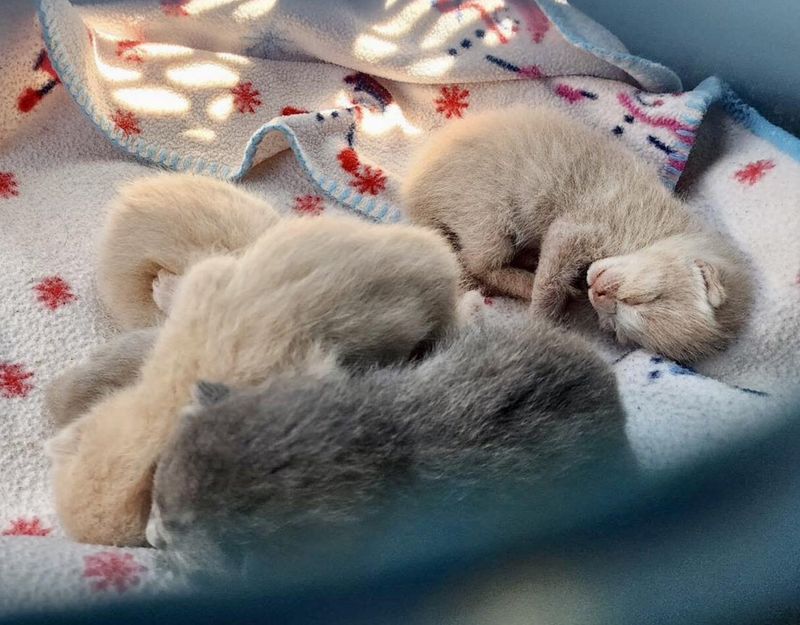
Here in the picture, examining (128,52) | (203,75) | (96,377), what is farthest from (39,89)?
(96,377)

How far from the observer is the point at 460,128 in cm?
130

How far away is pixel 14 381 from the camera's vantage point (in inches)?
38.3

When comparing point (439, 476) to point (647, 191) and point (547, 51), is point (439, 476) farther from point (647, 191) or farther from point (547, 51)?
point (547, 51)

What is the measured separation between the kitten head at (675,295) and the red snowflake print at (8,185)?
0.88m

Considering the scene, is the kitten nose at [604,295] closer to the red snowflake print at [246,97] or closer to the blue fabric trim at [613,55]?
the blue fabric trim at [613,55]

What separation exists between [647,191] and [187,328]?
31.4 inches

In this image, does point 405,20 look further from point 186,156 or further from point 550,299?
point 550,299

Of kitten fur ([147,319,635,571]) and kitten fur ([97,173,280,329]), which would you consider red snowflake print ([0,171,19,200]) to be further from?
kitten fur ([147,319,635,571])

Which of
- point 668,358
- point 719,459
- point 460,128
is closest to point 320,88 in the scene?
point 460,128

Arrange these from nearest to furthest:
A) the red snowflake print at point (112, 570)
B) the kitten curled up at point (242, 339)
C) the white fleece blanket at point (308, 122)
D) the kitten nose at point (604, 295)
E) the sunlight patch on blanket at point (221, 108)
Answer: the red snowflake print at point (112, 570) → the kitten curled up at point (242, 339) → the white fleece blanket at point (308, 122) → the kitten nose at point (604, 295) → the sunlight patch on blanket at point (221, 108)

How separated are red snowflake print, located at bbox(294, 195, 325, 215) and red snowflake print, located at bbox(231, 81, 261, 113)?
0.21m

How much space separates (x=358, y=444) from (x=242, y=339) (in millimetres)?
147

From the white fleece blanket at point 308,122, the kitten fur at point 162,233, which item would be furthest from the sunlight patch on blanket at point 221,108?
the kitten fur at point 162,233

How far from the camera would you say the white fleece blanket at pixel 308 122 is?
1055 millimetres
